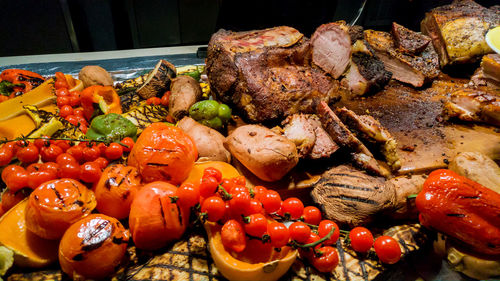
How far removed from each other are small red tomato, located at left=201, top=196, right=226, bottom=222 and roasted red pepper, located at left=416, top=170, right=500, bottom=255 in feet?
4.50

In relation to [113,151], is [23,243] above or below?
below

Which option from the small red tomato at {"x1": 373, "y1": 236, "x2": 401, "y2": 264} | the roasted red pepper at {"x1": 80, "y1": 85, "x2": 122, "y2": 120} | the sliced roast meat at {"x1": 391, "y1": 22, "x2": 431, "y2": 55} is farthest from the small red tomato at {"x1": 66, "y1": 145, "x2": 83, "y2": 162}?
the sliced roast meat at {"x1": 391, "y1": 22, "x2": 431, "y2": 55}

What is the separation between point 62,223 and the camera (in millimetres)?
1651

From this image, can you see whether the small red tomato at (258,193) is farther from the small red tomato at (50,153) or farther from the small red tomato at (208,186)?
the small red tomato at (50,153)

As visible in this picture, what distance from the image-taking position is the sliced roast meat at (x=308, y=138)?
7.83ft

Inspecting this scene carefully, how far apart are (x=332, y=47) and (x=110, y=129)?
2.41 meters

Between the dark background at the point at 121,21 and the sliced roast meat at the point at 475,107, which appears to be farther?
the dark background at the point at 121,21

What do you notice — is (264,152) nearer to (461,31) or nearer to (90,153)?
(90,153)

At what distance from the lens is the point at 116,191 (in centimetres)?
185

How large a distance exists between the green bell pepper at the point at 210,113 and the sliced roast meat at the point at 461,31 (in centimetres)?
315

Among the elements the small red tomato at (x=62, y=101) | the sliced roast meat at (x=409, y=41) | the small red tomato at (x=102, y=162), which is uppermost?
the sliced roast meat at (x=409, y=41)

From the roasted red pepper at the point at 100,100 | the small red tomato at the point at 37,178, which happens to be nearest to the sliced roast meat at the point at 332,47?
the roasted red pepper at the point at 100,100

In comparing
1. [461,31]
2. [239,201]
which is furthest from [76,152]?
[461,31]

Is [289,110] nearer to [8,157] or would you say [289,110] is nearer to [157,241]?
[157,241]
